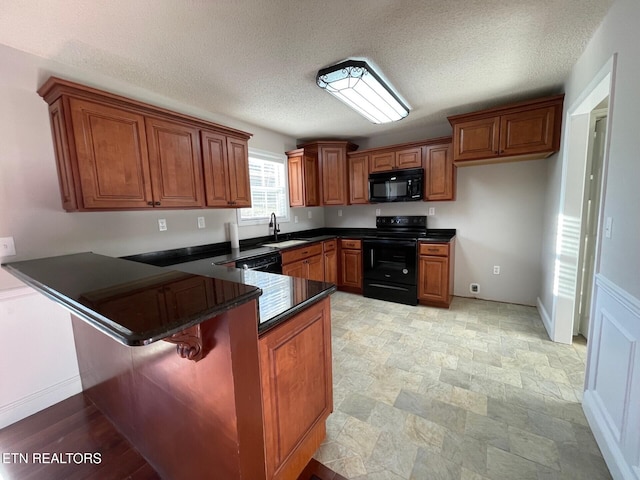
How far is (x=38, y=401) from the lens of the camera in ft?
6.12

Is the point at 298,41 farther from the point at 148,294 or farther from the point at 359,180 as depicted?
the point at 359,180

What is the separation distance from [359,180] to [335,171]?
0.41 meters

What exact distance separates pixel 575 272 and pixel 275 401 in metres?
2.80

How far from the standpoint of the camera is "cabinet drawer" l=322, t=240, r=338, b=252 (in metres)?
3.89

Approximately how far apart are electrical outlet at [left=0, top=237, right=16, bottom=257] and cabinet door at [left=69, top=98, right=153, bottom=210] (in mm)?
487

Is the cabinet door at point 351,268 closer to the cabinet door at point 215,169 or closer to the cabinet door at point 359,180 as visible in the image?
the cabinet door at point 359,180

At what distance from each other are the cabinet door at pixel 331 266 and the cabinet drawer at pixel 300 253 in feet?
0.76

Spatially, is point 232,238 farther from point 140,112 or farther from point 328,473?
point 328,473

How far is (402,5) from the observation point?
1468 millimetres

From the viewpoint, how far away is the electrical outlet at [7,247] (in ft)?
5.63

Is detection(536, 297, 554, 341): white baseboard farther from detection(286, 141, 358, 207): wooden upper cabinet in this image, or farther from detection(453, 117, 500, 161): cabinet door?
detection(286, 141, 358, 207): wooden upper cabinet

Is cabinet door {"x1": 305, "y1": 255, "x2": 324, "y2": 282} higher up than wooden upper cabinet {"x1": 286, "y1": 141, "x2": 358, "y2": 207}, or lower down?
lower down

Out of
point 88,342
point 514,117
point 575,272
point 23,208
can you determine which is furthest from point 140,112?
point 575,272

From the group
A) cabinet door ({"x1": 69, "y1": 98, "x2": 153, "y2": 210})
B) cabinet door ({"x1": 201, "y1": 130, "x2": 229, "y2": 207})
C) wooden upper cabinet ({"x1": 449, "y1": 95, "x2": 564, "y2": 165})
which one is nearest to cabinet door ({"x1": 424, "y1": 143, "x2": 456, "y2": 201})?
wooden upper cabinet ({"x1": 449, "y1": 95, "x2": 564, "y2": 165})
